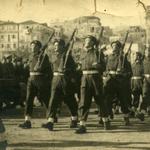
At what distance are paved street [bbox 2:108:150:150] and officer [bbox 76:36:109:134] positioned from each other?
1.30 ft

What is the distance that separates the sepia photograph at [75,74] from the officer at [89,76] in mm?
17

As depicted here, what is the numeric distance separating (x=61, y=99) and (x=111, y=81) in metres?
1.10

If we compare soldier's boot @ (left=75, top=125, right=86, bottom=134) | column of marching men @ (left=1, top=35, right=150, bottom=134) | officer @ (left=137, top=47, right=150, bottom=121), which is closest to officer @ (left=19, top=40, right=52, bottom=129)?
column of marching men @ (left=1, top=35, right=150, bottom=134)

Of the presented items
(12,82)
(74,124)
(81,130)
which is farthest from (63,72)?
(12,82)

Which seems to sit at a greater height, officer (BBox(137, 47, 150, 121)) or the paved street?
officer (BBox(137, 47, 150, 121))

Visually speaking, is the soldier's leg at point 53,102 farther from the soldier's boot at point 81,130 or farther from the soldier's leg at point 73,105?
the soldier's boot at point 81,130

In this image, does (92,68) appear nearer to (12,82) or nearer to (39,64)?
(39,64)

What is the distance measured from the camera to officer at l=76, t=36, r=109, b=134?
33.1 ft

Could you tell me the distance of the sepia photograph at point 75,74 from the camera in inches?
383

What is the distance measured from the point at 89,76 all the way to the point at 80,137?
4.08 ft

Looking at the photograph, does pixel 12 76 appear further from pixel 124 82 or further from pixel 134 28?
pixel 124 82

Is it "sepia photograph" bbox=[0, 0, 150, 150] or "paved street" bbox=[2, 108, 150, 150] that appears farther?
"sepia photograph" bbox=[0, 0, 150, 150]

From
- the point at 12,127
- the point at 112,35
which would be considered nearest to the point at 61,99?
the point at 12,127

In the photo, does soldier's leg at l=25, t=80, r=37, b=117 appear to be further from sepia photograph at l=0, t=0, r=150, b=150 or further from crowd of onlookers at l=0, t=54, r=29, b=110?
crowd of onlookers at l=0, t=54, r=29, b=110
